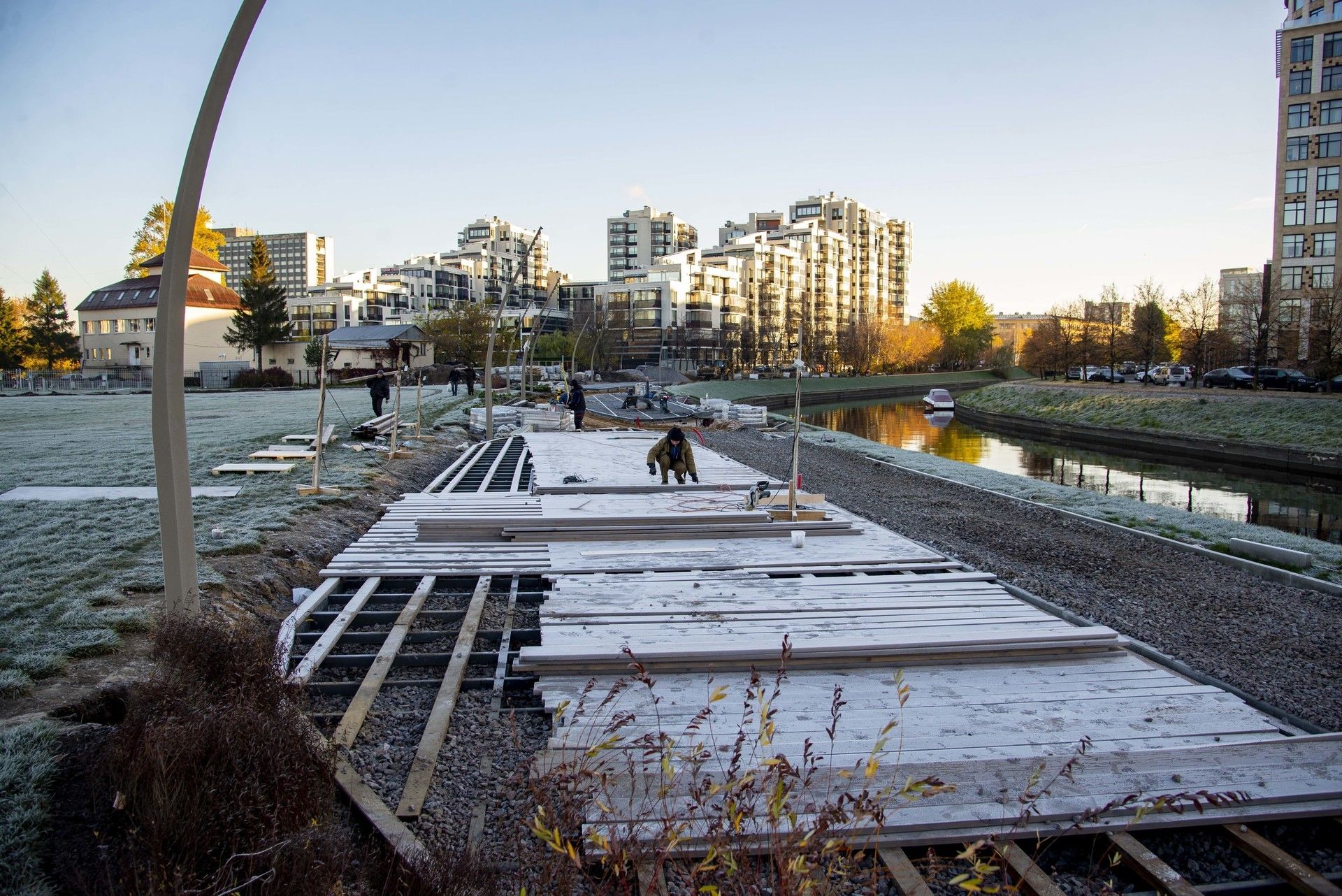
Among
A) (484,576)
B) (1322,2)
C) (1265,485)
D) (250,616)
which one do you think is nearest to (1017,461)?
(1265,485)

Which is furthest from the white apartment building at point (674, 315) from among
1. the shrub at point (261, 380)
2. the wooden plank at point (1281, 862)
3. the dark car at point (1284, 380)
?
the wooden plank at point (1281, 862)

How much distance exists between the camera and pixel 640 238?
15962 cm

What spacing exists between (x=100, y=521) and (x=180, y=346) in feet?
20.6

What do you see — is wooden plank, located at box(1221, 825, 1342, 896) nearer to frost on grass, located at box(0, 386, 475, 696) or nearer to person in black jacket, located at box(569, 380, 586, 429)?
frost on grass, located at box(0, 386, 475, 696)

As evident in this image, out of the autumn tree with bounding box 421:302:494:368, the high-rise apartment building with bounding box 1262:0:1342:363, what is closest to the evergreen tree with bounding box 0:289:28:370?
the autumn tree with bounding box 421:302:494:368

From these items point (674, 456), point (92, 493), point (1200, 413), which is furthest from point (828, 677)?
point (1200, 413)

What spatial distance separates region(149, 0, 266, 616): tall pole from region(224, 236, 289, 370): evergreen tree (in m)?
67.2

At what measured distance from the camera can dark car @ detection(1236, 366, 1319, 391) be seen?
45.0 m

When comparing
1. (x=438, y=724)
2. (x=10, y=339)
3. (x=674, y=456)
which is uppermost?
(x=10, y=339)

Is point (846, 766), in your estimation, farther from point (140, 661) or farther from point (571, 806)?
point (140, 661)

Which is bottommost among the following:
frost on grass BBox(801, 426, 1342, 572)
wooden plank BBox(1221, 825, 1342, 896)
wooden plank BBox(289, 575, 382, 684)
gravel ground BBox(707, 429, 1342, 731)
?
frost on grass BBox(801, 426, 1342, 572)

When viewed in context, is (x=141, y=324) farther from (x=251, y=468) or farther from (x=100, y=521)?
(x=100, y=521)

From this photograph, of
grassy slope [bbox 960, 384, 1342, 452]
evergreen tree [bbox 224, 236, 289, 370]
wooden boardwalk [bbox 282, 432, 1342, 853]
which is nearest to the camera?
wooden boardwalk [bbox 282, 432, 1342, 853]

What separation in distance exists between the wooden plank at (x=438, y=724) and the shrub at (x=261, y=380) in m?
55.7
